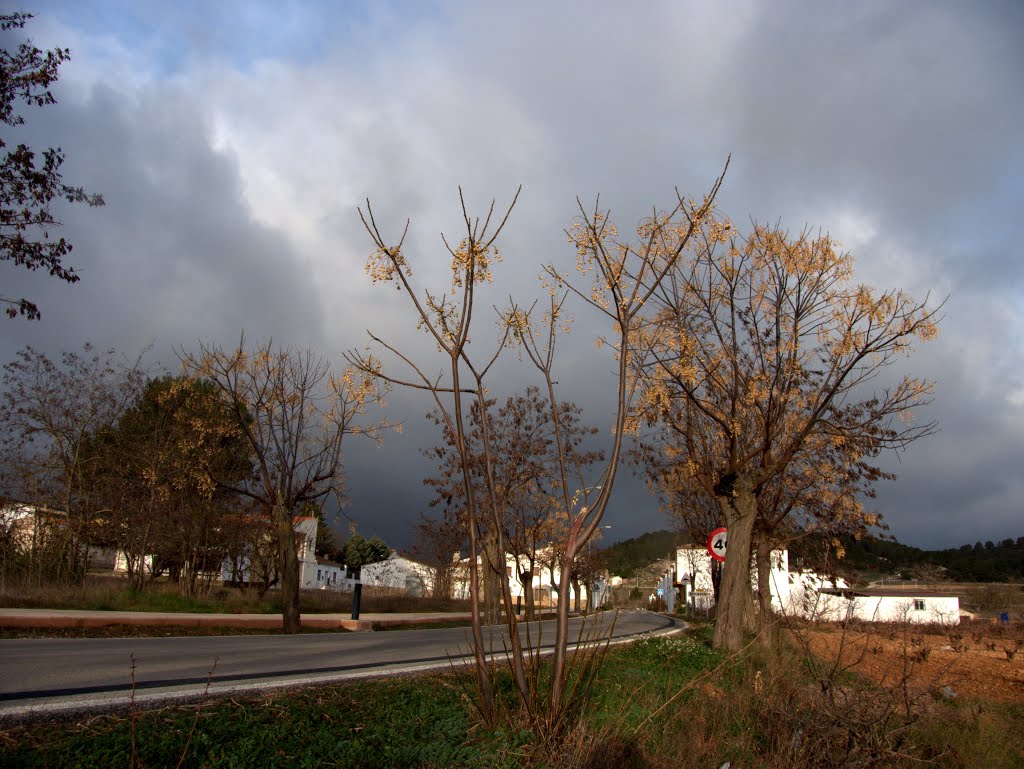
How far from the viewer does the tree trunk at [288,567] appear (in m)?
17.4

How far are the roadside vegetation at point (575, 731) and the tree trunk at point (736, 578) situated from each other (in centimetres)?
523

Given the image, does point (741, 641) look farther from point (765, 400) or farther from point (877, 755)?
point (877, 755)

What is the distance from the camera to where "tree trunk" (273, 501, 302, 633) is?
17.4m

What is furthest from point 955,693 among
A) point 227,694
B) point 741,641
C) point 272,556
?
point 272,556

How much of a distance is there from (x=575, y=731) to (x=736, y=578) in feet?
32.4

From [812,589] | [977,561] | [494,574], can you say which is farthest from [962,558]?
[494,574]

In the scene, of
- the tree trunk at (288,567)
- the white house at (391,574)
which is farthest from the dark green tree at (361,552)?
the tree trunk at (288,567)

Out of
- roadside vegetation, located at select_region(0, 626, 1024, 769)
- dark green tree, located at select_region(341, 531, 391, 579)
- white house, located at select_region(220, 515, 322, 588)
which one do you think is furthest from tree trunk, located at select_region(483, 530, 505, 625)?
dark green tree, located at select_region(341, 531, 391, 579)

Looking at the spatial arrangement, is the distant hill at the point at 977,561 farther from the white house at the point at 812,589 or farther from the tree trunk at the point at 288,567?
the tree trunk at the point at 288,567

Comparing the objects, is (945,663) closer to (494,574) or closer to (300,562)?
(494,574)

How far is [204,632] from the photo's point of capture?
16.1 metres

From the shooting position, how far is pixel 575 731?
502 centimetres

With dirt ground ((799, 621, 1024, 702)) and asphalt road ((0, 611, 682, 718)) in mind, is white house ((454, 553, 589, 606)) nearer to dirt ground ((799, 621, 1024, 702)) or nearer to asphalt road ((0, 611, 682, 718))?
asphalt road ((0, 611, 682, 718))

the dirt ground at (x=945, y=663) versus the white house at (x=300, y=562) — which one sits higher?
the white house at (x=300, y=562)
